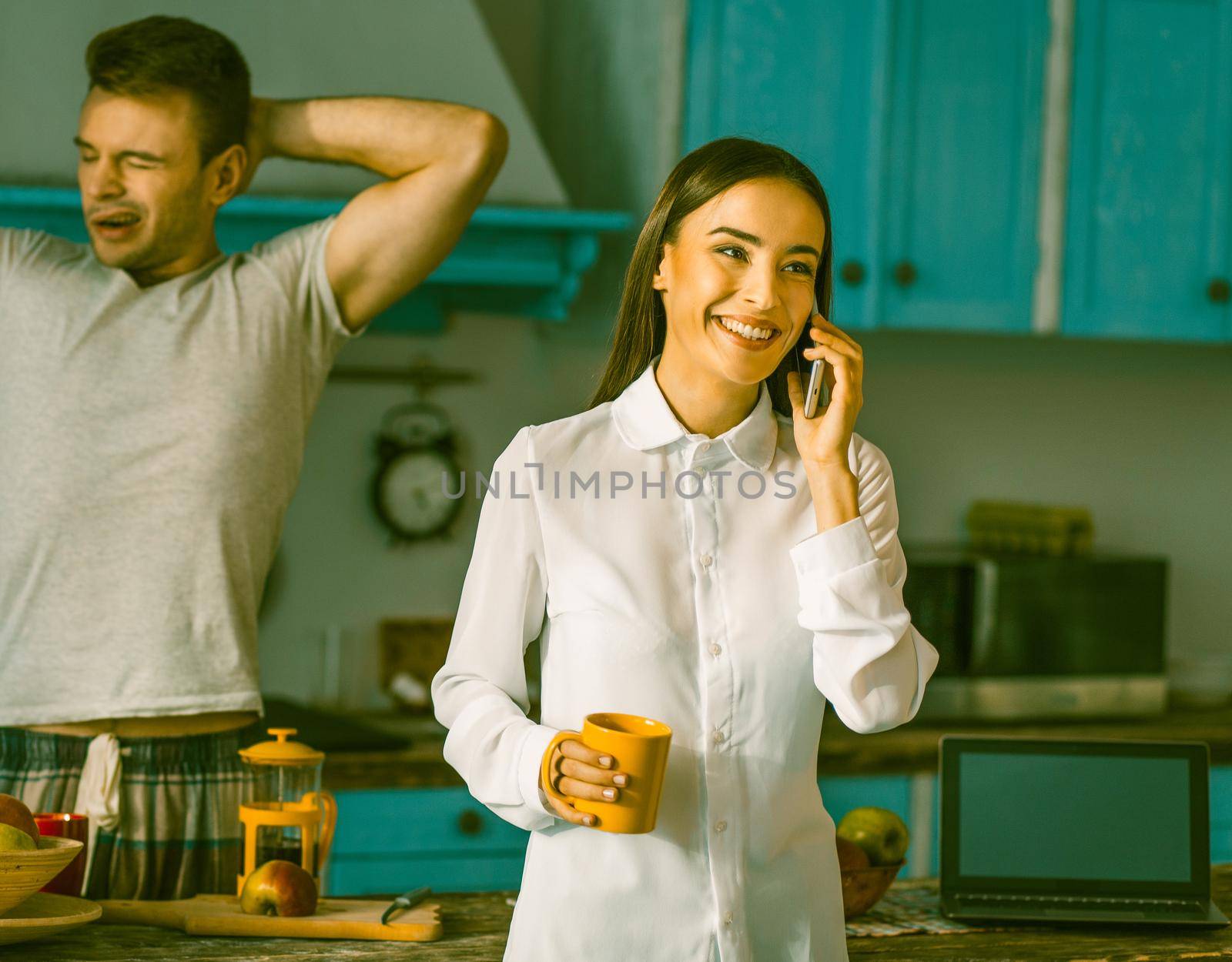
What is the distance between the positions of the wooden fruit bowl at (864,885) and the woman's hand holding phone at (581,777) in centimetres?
50

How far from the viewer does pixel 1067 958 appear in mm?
1471

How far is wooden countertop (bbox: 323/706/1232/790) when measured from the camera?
2766mm

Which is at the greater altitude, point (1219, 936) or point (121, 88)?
point (121, 88)

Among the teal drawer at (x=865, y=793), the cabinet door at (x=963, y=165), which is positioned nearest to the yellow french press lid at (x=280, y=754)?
the teal drawer at (x=865, y=793)

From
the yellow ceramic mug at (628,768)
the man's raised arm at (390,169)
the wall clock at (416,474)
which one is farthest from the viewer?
the wall clock at (416,474)

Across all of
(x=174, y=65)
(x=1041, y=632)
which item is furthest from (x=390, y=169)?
(x=1041, y=632)

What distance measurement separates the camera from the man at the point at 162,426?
181 cm

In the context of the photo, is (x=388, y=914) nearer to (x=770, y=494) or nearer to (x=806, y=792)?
(x=806, y=792)

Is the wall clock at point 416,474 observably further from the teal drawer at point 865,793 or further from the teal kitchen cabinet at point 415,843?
the teal drawer at point 865,793

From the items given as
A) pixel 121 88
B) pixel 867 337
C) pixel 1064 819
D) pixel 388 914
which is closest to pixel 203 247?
pixel 121 88

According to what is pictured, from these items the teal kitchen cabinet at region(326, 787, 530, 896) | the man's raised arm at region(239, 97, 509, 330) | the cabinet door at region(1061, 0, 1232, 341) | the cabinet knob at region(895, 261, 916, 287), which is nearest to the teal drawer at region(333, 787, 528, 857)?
the teal kitchen cabinet at region(326, 787, 530, 896)

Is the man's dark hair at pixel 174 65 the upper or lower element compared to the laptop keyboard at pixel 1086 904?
upper

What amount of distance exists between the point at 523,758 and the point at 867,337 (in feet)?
8.41

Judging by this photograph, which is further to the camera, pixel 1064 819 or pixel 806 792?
pixel 1064 819
